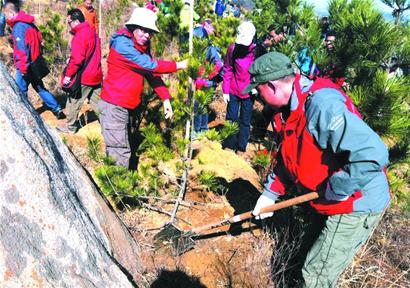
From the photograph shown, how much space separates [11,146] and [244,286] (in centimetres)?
199

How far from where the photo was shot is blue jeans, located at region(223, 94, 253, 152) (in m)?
4.61

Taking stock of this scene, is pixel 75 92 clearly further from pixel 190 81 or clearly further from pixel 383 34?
pixel 383 34

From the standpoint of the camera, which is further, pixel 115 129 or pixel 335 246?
pixel 115 129

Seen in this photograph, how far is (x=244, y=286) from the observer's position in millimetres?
2680

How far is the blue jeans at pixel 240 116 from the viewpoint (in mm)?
4605

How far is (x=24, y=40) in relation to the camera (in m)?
4.61

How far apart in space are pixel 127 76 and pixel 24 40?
2.27 metres

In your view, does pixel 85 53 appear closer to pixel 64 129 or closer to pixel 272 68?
pixel 64 129

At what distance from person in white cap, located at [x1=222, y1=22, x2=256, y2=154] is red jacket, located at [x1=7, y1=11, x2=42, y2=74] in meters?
2.54

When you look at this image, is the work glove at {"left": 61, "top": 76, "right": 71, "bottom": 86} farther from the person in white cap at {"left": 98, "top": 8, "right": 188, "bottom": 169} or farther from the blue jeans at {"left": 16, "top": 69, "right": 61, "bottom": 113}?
the person in white cap at {"left": 98, "top": 8, "right": 188, "bottom": 169}

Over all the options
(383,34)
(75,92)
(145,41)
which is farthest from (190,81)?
(75,92)

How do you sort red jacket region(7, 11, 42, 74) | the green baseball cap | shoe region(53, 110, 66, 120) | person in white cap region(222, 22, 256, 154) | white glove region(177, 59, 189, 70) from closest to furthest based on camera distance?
the green baseball cap < white glove region(177, 59, 189, 70) < person in white cap region(222, 22, 256, 154) < red jacket region(7, 11, 42, 74) < shoe region(53, 110, 66, 120)

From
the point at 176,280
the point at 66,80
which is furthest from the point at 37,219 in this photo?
the point at 66,80

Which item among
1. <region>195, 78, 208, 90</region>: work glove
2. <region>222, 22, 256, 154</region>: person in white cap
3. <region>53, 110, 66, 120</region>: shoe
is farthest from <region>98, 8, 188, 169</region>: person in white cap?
<region>53, 110, 66, 120</region>: shoe
